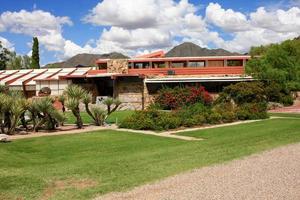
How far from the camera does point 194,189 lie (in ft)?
25.2

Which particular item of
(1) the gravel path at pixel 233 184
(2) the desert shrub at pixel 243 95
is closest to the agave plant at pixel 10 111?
(1) the gravel path at pixel 233 184

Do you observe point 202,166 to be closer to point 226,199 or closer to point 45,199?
point 226,199

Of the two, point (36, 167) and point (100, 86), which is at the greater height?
point (100, 86)

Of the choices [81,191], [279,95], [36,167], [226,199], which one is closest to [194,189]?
[226,199]

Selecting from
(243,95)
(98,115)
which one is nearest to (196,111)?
(98,115)

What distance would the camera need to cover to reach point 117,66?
→ 42562 mm

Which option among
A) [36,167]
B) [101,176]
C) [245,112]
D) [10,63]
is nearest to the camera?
[101,176]

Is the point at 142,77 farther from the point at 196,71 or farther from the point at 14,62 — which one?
the point at 14,62

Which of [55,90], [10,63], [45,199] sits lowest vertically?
[45,199]

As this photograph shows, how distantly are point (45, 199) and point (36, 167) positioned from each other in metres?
3.27

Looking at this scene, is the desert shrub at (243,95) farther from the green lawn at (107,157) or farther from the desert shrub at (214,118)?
the green lawn at (107,157)

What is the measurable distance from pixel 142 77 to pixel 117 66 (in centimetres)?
417

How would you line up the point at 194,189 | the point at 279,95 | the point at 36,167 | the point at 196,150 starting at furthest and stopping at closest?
the point at 279,95 → the point at 196,150 → the point at 36,167 → the point at 194,189

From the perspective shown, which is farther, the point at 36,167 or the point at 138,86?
the point at 138,86
